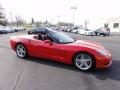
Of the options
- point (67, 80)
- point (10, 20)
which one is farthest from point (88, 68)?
point (10, 20)

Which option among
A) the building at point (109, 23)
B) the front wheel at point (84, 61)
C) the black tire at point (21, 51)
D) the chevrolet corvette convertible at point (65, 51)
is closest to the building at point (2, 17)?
the building at point (109, 23)

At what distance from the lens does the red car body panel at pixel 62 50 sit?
234 inches

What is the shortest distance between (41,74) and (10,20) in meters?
107

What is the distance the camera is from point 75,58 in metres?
6.27

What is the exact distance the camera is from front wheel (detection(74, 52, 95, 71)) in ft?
19.8

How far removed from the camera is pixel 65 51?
6.36m

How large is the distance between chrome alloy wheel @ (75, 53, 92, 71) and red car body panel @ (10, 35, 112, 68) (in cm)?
16

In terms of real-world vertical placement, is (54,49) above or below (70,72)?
above

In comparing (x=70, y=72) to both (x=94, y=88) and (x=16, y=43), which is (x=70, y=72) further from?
(x=16, y=43)

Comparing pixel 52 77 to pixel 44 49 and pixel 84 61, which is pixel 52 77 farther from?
pixel 44 49

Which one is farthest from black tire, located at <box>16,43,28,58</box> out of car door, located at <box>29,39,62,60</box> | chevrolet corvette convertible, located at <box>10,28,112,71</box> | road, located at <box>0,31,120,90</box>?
road, located at <box>0,31,120,90</box>

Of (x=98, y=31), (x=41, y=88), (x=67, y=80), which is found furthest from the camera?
(x=98, y=31)

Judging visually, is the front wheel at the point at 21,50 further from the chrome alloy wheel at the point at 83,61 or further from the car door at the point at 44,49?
the chrome alloy wheel at the point at 83,61

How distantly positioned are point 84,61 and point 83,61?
1.3 inches
